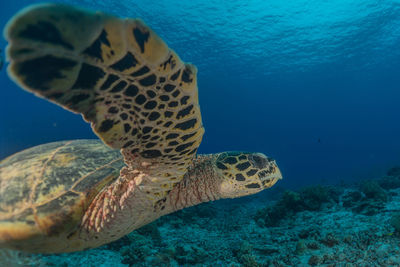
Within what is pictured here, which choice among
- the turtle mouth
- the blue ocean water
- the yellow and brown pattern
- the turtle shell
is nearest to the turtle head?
the turtle mouth

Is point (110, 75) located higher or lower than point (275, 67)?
lower

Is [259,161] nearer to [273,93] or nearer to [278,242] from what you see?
[278,242]

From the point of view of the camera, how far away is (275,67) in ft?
101

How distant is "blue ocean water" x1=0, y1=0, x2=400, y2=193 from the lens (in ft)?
62.1

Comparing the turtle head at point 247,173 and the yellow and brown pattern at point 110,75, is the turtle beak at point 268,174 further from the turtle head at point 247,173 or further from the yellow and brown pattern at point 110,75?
the yellow and brown pattern at point 110,75

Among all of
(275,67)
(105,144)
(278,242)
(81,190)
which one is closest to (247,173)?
(105,144)

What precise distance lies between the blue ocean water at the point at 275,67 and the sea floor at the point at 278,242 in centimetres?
834

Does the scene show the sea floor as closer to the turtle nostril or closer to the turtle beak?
the turtle beak

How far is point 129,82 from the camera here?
123 centimetres

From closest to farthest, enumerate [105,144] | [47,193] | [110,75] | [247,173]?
1. [110,75]
2. [105,144]
3. [47,193]
4. [247,173]

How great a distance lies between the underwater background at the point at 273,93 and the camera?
4273mm

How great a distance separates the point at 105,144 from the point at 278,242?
3.47 meters

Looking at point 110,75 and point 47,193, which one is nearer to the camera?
point 110,75

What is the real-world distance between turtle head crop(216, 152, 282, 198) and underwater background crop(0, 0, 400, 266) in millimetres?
1312
